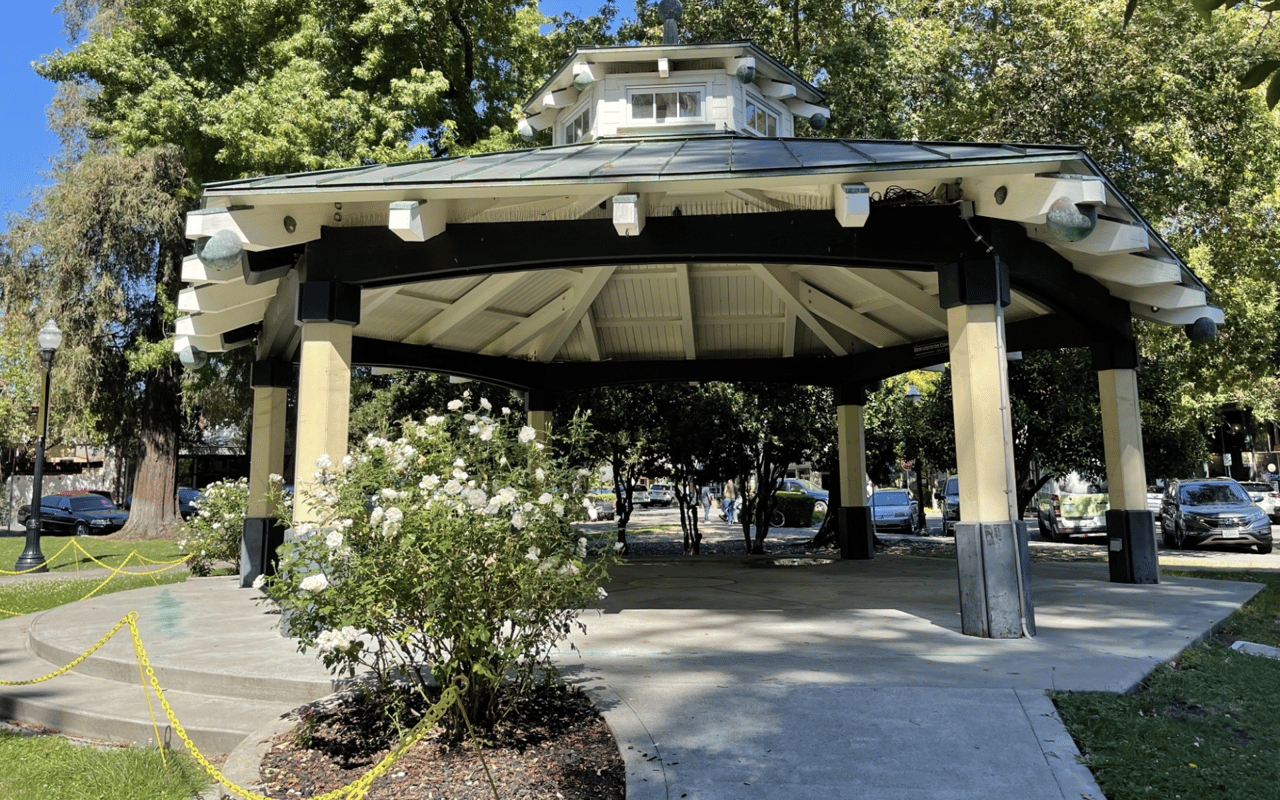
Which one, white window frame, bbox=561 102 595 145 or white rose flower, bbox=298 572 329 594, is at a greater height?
white window frame, bbox=561 102 595 145

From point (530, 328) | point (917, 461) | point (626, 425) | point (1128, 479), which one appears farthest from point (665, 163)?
point (917, 461)

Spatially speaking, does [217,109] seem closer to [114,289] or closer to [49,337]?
[49,337]

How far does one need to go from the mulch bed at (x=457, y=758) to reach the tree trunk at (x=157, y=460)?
20.5m

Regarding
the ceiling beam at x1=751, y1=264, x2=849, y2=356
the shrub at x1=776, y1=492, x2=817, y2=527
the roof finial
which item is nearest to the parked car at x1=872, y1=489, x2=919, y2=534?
the shrub at x1=776, y1=492, x2=817, y2=527

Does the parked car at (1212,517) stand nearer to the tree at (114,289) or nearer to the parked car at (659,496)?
the tree at (114,289)

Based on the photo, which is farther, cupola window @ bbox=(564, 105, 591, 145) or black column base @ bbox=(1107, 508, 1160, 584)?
cupola window @ bbox=(564, 105, 591, 145)

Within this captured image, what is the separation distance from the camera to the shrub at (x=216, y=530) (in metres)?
13.6

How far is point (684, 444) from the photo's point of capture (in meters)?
17.1

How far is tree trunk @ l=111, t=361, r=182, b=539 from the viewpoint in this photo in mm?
22344

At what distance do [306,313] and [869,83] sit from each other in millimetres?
14856

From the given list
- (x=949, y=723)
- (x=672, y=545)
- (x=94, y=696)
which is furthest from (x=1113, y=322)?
(x=672, y=545)

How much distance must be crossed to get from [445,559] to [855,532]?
1164 centimetres

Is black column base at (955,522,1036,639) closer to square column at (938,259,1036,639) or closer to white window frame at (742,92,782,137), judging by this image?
square column at (938,259,1036,639)

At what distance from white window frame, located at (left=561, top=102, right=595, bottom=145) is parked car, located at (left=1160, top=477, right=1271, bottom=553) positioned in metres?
16.5
